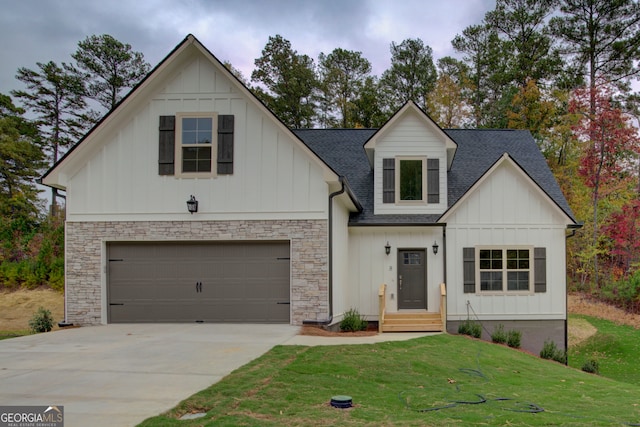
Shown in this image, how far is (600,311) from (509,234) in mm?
11299

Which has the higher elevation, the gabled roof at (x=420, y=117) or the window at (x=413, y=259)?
the gabled roof at (x=420, y=117)

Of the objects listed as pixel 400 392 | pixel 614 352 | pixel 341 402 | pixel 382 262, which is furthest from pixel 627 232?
pixel 341 402

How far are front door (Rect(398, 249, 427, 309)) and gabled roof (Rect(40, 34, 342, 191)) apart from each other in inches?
161

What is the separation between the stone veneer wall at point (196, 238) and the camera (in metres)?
13.2

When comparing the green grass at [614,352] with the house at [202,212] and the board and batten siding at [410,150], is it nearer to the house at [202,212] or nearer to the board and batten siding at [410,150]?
the house at [202,212]

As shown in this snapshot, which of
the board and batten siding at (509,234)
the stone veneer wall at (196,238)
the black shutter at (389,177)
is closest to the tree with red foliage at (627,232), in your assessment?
the board and batten siding at (509,234)

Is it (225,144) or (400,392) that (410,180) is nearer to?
(225,144)

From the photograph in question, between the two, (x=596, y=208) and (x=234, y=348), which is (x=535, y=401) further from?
(x=596, y=208)

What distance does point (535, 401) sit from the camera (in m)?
7.17

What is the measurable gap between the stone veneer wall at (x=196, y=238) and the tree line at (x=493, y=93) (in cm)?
1653

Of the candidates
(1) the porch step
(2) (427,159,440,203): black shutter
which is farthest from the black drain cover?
(2) (427,159,440,203): black shutter

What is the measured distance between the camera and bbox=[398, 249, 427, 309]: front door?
15383 millimetres

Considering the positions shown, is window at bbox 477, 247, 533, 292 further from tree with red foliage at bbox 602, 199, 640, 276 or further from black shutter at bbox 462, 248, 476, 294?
tree with red foliage at bbox 602, 199, 640, 276

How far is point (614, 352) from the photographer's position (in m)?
17.4
